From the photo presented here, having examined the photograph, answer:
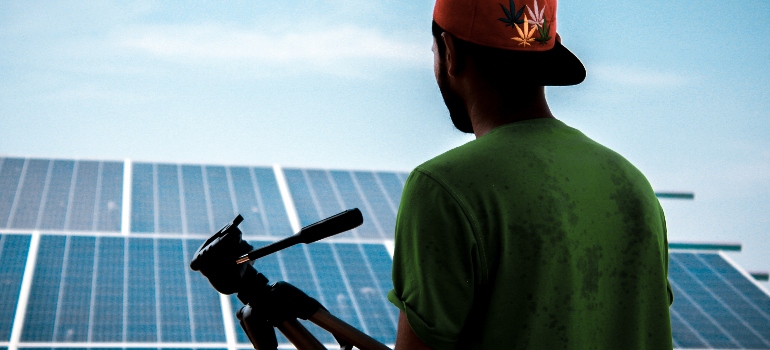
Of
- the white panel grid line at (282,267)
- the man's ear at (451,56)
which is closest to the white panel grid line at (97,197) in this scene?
the white panel grid line at (282,267)

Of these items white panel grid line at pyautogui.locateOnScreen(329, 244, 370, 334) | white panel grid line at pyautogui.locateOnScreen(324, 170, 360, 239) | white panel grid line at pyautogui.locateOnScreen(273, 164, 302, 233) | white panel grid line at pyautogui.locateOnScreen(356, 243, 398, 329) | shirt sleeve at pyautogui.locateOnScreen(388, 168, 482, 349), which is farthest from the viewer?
white panel grid line at pyautogui.locateOnScreen(324, 170, 360, 239)

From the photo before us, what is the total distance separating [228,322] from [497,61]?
3742 mm

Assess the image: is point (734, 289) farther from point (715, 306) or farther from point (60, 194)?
point (60, 194)

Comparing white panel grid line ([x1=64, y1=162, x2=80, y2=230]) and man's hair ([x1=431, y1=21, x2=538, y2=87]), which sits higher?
man's hair ([x1=431, y1=21, x2=538, y2=87])

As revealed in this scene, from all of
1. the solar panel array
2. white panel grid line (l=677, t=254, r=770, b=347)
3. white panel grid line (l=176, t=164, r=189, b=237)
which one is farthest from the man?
white panel grid line (l=176, t=164, r=189, b=237)

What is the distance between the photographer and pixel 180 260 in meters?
5.31

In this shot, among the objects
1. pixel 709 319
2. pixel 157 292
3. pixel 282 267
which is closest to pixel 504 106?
pixel 157 292

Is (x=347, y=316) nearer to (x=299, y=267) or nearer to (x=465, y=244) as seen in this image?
(x=299, y=267)

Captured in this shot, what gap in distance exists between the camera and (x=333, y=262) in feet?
17.9

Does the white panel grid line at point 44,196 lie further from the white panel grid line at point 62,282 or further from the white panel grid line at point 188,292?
the white panel grid line at point 188,292

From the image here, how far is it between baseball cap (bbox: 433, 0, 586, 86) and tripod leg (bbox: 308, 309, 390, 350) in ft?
1.24

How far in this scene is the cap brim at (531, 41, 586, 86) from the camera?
1.13 meters

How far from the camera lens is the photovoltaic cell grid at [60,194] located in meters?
5.67

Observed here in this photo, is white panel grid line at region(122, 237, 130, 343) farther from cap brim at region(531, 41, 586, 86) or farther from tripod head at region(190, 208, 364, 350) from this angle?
cap brim at region(531, 41, 586, 86)
